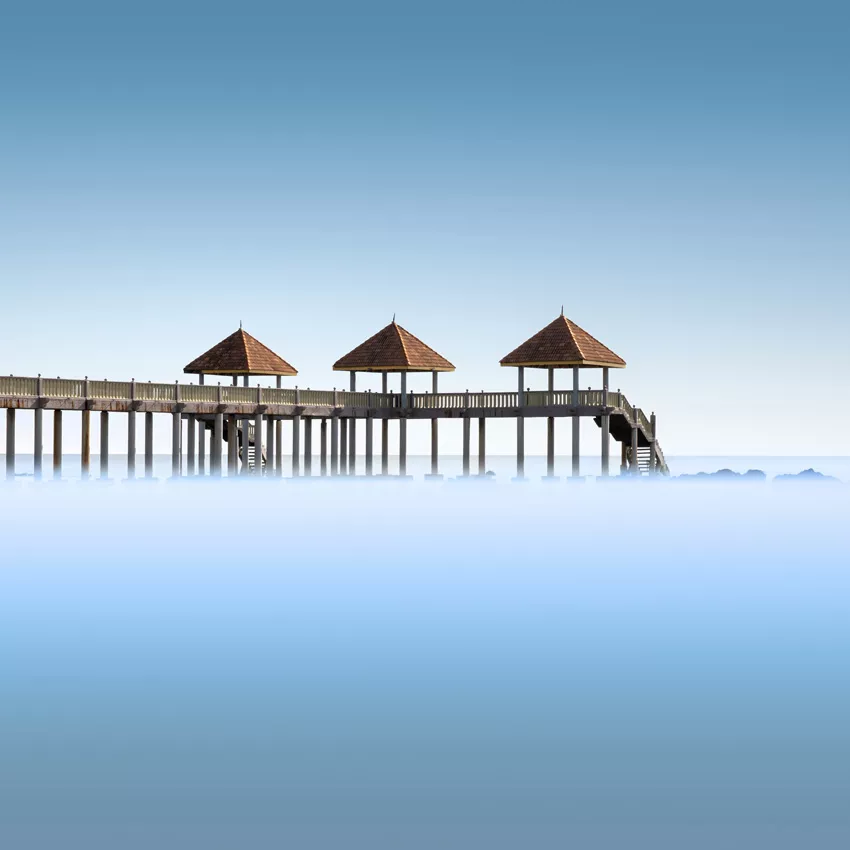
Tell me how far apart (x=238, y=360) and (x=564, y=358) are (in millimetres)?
10198

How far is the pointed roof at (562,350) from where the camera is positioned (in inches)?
1639

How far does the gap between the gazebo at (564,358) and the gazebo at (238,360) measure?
7462 millimetres

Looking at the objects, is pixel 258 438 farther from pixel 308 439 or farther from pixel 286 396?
pixel 308 439

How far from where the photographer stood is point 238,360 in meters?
43.2

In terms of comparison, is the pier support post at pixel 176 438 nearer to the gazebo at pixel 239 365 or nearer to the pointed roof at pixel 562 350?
the gazebo at pixel 239 365

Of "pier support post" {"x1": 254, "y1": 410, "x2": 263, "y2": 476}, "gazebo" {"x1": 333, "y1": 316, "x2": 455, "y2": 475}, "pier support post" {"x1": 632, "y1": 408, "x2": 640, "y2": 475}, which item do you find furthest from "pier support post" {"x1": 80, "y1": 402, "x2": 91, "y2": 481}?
"pier support post" {"x1": 632, "y1": 408, "x2": 640, "y2": 475}

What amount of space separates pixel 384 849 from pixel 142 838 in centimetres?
173

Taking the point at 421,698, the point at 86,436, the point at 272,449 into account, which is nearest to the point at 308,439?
the point at 272,449

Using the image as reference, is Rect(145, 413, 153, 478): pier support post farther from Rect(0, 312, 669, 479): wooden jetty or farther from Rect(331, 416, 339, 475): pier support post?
Rect(331, 416, 339, 475): pier support post

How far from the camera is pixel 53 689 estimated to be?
14570 millimetres

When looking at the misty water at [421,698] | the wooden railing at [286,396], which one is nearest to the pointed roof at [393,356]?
the wooden railing at [286,396]

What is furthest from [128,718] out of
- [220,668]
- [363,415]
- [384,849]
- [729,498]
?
[729,498]

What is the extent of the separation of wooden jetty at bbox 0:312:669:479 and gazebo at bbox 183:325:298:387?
44 mm

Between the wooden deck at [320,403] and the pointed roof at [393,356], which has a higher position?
the pointed roof at [393,356]
